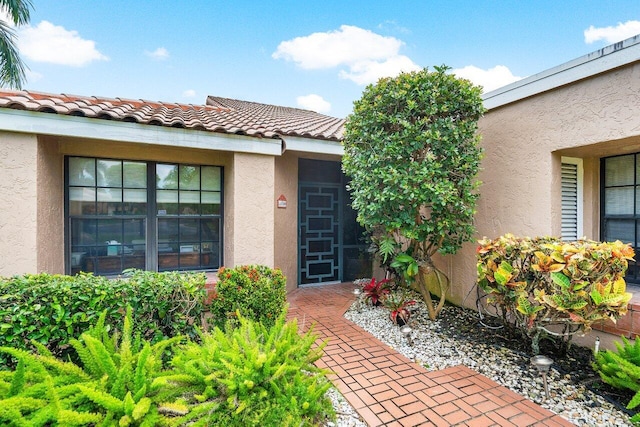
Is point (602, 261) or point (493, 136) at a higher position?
point (493, 136)

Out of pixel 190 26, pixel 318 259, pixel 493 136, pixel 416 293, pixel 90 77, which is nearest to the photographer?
pixel 493 136

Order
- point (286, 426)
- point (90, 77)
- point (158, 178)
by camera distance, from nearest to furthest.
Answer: point (286, 426) < point (158, 178) < point (90, 77)

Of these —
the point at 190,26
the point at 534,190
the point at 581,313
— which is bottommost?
the point at 581,313

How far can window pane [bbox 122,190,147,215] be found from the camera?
6648mm

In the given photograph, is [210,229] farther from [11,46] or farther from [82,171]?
[11,46]

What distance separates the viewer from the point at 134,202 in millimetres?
6719

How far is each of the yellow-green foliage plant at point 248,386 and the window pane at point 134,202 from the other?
4261 millimetres

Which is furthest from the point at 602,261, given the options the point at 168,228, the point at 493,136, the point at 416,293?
the point at 168,228

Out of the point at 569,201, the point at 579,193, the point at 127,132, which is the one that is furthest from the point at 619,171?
the point at 127,132

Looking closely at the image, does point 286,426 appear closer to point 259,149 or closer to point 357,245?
point 259,149

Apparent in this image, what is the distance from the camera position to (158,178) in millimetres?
6887

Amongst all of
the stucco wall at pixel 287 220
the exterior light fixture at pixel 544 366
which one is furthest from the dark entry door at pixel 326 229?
the exterior light fixture at pixel 544 366

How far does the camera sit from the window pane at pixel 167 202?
6.91 meters

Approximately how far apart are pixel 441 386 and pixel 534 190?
12.7 feet
